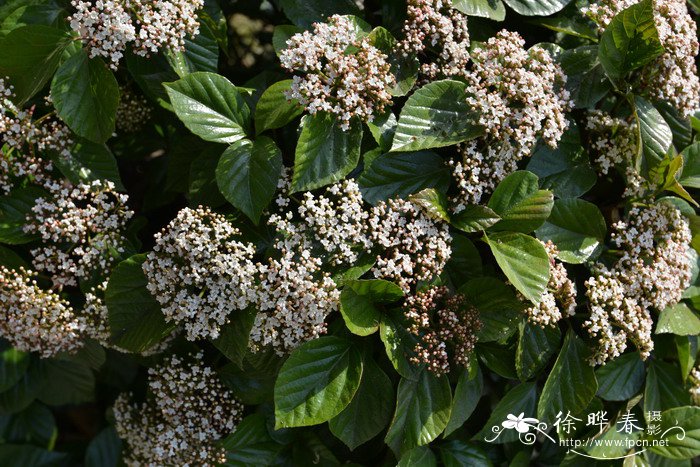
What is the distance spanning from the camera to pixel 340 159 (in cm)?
138

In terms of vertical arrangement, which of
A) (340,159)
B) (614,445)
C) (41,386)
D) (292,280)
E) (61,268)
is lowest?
(41,386)

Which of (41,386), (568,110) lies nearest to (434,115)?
(568,110)

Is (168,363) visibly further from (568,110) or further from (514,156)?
(568,110)

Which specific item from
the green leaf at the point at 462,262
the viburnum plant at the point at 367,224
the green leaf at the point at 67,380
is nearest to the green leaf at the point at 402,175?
the viburnum plant at the point at 367,224

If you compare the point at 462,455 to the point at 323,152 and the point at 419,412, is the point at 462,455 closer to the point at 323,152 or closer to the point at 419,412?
the point at 419,412

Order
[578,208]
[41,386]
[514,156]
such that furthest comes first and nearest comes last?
[41,386] → [578,208] → [514,156]

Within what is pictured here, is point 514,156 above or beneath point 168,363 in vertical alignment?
above

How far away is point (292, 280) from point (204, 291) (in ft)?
0.60

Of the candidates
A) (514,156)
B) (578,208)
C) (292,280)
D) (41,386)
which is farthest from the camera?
(41,386)

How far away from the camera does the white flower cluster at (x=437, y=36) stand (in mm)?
1434

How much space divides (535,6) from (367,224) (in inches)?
24.3

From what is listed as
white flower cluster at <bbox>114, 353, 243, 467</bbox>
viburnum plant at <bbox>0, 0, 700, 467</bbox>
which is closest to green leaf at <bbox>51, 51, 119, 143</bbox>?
viburnum plant at <bbox>0, 0, 700, 467</bbox>

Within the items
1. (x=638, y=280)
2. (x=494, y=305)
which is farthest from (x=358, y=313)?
(x=638, y=280)

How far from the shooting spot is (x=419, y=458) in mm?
1549
